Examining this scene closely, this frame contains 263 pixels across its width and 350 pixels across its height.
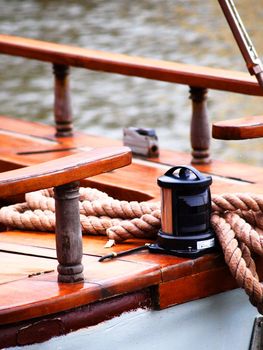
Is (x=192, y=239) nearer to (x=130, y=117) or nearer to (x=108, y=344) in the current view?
(x=108, y=344)

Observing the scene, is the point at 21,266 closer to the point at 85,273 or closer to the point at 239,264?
the point at 85,273

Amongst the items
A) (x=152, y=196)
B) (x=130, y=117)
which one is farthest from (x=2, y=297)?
(x=130, y=117)

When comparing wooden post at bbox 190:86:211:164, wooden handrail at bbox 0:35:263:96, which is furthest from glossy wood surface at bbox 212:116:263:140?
wooden post at bbox 190:86:211:164

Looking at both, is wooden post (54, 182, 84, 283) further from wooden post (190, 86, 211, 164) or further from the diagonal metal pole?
wooden post (190, 86, 211, 164)

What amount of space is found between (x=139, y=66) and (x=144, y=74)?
0.13 ft

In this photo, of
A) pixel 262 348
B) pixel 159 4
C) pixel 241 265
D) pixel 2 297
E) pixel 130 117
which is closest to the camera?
pixel 2 297

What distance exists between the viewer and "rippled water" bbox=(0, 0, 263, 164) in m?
8.42

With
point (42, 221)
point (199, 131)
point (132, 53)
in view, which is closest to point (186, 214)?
point (42, 221)

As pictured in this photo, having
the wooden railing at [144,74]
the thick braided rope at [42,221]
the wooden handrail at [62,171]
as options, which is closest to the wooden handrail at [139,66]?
the wooden railing at [144,74]

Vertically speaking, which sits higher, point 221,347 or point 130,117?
point 221,347

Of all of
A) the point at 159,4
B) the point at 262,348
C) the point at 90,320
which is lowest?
the point at 159,4

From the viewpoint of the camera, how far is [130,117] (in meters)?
8.52

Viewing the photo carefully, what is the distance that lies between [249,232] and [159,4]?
11.4 m

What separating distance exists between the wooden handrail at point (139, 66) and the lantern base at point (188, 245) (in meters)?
0.91
